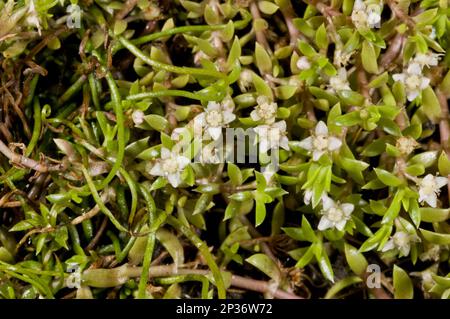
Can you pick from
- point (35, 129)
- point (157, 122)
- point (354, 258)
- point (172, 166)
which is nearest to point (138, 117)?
point (157, 122)

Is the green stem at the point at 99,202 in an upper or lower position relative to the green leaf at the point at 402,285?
upper

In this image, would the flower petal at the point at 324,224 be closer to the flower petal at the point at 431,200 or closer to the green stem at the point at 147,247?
the flower petal at the point at 431,200

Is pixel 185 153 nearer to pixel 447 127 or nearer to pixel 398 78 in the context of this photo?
pixel 398 78

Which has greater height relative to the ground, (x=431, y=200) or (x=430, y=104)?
(x=430, y=104)

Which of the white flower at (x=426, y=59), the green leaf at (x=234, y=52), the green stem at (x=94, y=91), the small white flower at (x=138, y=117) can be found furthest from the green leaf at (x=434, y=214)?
the green stem at (x=94, y=91)

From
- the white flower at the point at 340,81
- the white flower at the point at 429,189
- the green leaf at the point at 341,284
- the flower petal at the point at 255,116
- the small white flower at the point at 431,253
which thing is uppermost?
the white flower at the point at 340,81

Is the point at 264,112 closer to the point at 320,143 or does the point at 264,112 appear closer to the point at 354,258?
the point at 320,143

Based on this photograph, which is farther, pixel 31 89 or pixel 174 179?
pixel 31 89
